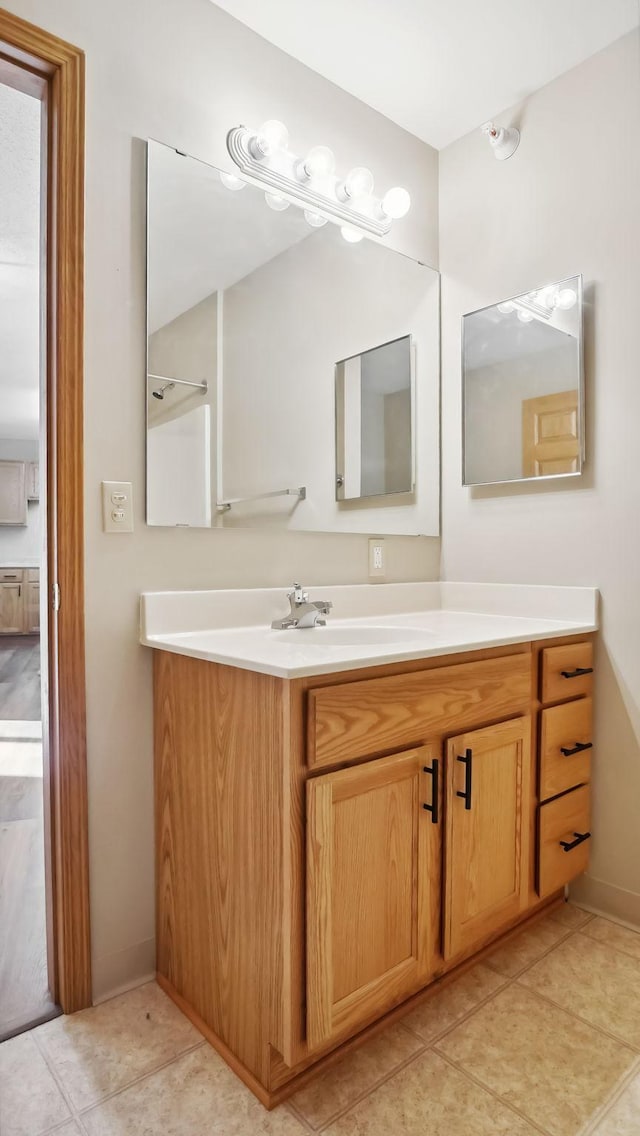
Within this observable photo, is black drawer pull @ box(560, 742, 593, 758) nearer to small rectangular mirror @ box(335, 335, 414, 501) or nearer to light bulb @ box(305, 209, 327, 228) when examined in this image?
small rectangular mirror @ box(335, 335, 414, 501)

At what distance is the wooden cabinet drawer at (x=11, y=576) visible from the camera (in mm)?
7105

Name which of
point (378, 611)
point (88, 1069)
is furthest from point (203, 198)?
point (88, 1069)

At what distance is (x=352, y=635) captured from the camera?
5.48 ft

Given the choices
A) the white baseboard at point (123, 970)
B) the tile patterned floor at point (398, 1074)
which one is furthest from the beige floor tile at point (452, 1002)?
the white baseboard at point (123, 970)

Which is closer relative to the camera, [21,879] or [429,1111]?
[429,1111]

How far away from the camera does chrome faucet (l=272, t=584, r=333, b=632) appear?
5.26 ft

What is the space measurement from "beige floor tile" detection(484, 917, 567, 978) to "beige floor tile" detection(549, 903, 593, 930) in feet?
0.07

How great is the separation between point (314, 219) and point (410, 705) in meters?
1.38

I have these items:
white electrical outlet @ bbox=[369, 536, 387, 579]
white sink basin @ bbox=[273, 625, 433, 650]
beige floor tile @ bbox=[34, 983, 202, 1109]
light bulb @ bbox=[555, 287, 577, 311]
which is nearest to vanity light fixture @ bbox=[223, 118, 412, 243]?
light bulb @ bbox=[555, 287, 577, 311]

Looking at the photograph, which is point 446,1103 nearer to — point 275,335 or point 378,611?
point 378,611

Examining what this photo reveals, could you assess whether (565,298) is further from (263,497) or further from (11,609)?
(11,609)

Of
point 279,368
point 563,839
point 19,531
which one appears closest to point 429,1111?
point 563,839

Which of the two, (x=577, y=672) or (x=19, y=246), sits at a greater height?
(x=19, y=246)

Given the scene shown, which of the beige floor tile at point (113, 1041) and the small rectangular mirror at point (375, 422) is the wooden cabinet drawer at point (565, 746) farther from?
the beige floor tile at point (113, 1041)
